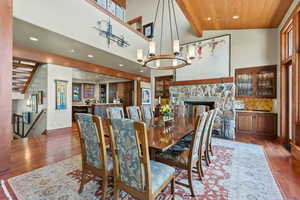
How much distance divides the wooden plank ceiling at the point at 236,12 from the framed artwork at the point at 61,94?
4500mm

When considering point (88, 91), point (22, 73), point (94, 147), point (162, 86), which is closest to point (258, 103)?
point (162, 86)

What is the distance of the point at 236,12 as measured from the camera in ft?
12.8

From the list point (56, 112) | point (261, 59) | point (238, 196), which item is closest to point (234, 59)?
point (261, 59)

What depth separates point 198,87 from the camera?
5559 millimetres

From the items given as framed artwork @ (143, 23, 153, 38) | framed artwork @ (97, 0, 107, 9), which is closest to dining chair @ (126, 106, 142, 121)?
framed artwork @ (97, 0, 107, 9)

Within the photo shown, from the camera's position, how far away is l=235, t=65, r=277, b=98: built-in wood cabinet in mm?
4501

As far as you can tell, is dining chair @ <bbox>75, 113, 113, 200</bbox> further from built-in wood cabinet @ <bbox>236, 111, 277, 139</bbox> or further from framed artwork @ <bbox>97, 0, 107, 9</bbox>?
built-in wood cabinet @ <bbox>236, 111, 277, 139</bbox>

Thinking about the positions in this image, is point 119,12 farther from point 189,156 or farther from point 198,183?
point 198,183

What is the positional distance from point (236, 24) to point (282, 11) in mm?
1199

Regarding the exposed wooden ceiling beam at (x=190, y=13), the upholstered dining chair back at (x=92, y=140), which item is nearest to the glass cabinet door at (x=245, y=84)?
the exposed wooden ceiling beam at (x=190, y=13)

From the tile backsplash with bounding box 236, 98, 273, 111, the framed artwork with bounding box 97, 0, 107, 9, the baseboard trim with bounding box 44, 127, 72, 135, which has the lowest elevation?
the baseboard trim with bounding box 44, 127, 72, 135

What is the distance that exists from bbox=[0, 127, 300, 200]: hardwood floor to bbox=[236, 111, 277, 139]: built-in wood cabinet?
0.49 meters

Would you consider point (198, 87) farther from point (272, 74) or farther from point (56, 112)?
point (56, 112)

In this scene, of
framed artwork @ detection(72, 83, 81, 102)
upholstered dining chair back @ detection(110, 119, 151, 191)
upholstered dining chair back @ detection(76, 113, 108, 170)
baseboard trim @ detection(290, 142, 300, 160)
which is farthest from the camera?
framed artwork @ detection(72, 83, 81, 102)
